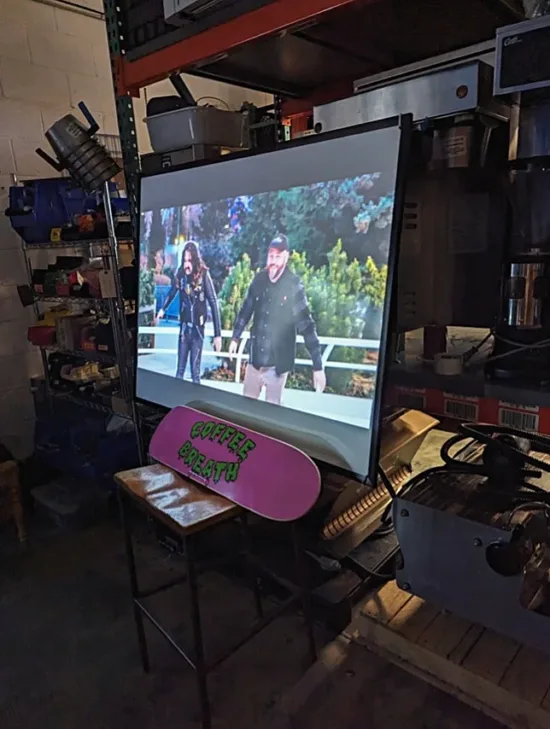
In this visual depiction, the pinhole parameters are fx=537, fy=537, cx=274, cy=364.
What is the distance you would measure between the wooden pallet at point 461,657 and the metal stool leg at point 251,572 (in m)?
0.48

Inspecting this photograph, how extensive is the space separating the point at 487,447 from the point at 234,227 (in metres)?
0.90

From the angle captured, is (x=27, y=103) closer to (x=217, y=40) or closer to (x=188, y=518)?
(x=217, y=40)

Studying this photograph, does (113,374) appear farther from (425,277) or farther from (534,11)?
(534,11)

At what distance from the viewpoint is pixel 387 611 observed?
1416 millimetres

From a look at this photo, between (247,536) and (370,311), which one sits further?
(247,536)

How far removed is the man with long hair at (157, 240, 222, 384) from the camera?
5.18 ft

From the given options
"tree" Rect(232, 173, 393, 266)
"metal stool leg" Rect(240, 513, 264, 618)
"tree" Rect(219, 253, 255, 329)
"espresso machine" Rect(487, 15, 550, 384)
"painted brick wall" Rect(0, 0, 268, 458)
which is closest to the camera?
"espresso machine" Rect(487, 15, 550, 384)

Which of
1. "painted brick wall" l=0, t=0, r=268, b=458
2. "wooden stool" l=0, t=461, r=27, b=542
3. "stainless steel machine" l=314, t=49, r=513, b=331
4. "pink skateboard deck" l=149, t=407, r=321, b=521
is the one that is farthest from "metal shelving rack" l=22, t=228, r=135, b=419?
"stainless steel machine" l=314, t=49, r=513, b=331

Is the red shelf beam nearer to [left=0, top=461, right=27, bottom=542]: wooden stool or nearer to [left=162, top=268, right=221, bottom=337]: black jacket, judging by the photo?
[left=162, top=268, right=221, bottom=337]: black jacket

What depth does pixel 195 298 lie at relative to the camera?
1639 mm

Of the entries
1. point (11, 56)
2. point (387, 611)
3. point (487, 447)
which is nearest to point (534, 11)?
point (487, 447)

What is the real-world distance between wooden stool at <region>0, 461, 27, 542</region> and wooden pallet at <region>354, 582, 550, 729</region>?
1.79m

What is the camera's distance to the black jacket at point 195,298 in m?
1.57

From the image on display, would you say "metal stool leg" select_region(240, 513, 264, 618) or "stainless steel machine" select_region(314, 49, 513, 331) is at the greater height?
"stainless steel machine" select_region(314, 49, 513, 331)
